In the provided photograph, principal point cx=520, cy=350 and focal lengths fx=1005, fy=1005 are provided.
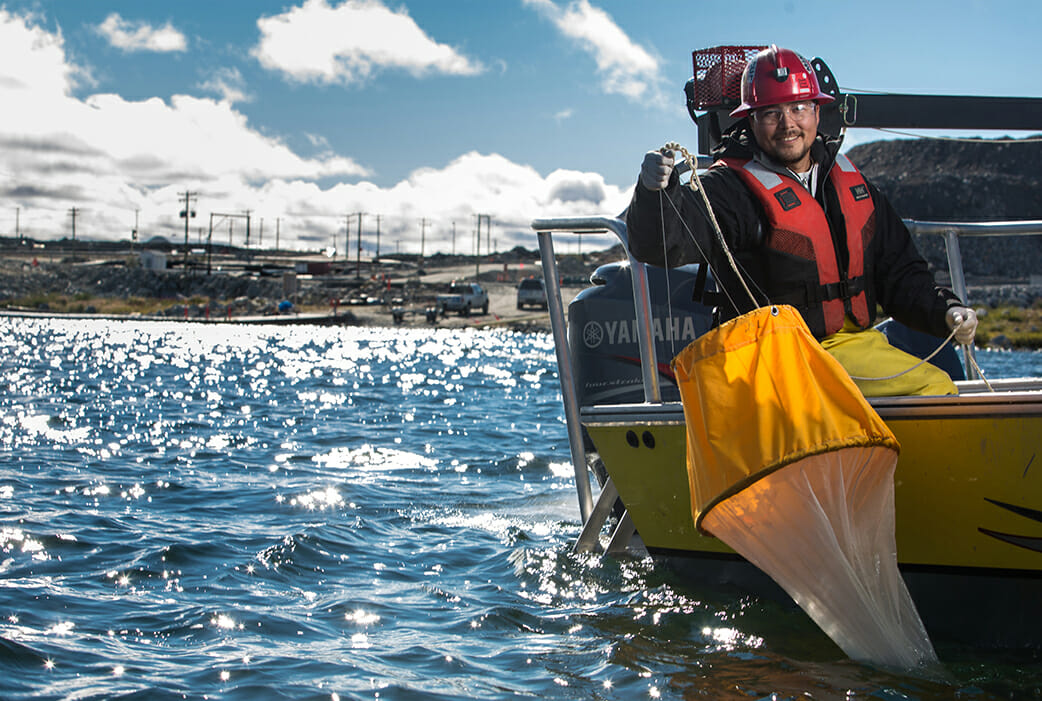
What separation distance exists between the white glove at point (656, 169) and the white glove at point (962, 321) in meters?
1.38

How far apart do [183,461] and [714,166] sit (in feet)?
22.4

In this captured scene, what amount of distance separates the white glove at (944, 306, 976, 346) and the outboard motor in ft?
5.87

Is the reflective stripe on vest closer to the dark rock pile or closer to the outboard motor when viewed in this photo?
the outboard motor

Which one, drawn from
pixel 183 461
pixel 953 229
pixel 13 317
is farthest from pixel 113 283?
pixel 953 229

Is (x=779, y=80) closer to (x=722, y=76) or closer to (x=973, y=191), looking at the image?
(x=722, y=76)

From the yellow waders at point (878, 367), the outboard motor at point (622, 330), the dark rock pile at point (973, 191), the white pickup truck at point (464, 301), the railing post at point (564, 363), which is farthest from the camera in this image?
the dark rock pile at point (973, 191)

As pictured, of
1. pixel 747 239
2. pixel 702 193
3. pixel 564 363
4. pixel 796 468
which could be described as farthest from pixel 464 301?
pixel 796 468

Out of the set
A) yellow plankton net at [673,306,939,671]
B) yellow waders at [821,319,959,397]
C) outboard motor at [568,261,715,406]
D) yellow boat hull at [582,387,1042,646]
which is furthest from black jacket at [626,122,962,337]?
outboard motor at [568,261,715,406]

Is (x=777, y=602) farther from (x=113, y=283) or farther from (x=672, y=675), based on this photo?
(x=113, y=283)

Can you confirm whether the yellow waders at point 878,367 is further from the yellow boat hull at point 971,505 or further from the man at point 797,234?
the yellow boat hull at point 971,505

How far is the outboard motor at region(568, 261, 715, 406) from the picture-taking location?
579cm

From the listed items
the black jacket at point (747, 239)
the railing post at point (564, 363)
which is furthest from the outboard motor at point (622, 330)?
the black jacket at point (747, 239)

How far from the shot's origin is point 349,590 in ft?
17.0

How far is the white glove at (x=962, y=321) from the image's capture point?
395 centimetres
